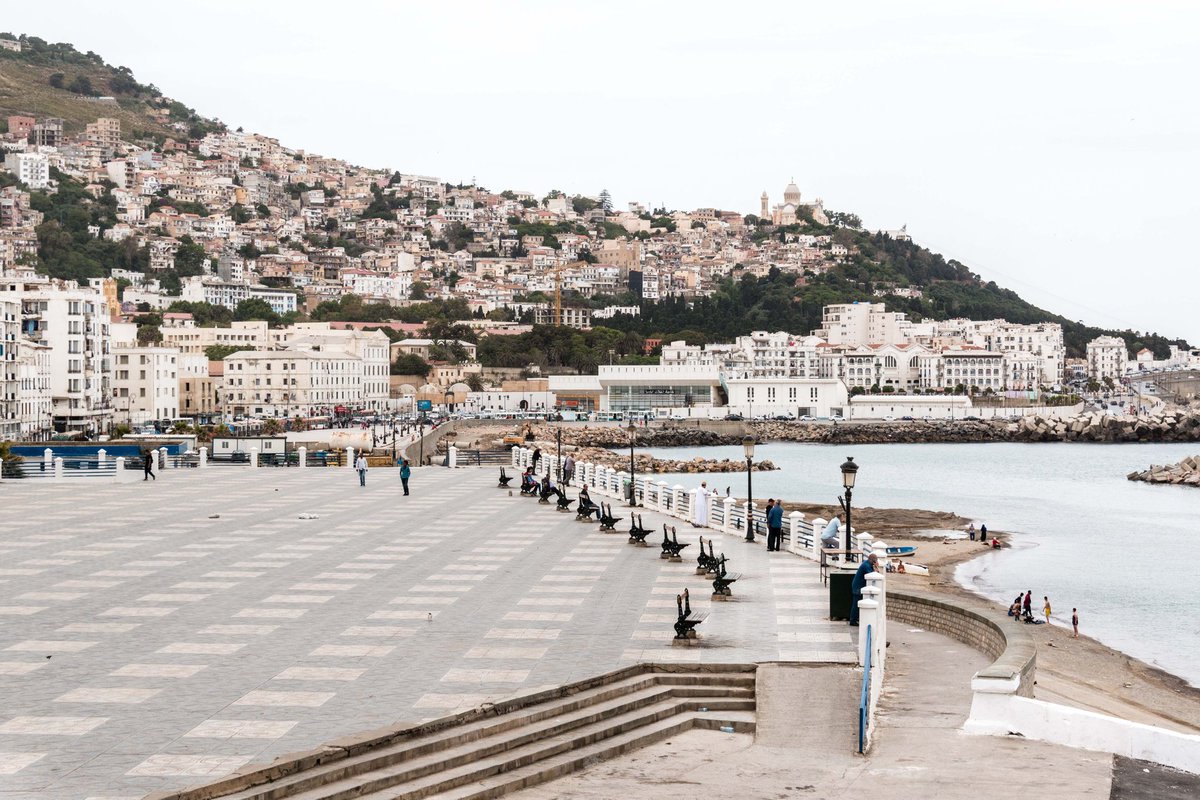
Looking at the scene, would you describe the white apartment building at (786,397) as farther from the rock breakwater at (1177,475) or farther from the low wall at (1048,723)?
the low wall at (1048,723)

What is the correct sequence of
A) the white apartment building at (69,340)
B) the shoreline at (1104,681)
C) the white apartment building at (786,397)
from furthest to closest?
the white apartment building at (786,397) < the white apartment building at (69,340) < the shoreline at (1104,681)

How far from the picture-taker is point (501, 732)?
9.41 metres

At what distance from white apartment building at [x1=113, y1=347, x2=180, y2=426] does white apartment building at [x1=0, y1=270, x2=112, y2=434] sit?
34.3 feet

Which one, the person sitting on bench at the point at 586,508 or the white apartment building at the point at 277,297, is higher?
the white apartment building at the point at 277,297

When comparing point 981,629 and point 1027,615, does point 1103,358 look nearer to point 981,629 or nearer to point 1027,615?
point 1027,615

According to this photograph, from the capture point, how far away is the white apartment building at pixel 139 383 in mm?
77125

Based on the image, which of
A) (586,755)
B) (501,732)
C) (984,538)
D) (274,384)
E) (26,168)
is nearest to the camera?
(586,755)

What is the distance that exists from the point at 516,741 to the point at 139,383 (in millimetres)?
74298

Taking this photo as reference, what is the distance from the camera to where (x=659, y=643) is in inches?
481

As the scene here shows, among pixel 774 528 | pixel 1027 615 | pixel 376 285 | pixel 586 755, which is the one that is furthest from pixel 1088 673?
pixel 376 285

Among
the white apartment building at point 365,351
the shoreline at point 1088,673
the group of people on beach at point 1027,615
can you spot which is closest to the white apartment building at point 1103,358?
the white apartment building at point 365,351

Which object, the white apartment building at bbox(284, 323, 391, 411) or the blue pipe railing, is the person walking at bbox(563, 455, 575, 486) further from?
the white apartment building at bbox(284, 323, 391, 411)

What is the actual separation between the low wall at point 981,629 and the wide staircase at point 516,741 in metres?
2.00

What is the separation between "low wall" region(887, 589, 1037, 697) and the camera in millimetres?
10000
